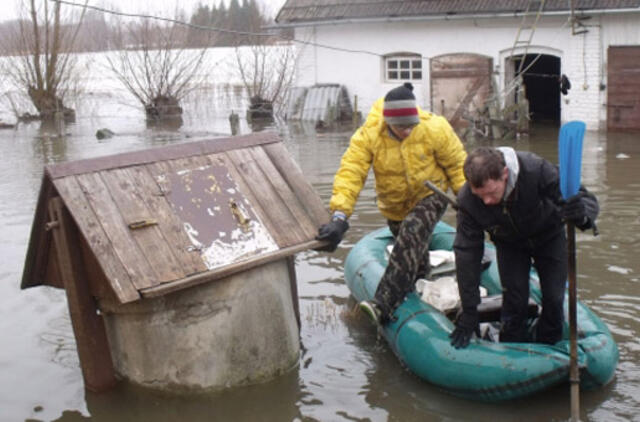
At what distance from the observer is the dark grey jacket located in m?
4.96

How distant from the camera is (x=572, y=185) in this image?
476 cm

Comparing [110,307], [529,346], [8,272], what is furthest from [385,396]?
[8,272]

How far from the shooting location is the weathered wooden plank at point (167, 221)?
5.36 m

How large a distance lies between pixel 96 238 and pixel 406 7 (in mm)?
15284

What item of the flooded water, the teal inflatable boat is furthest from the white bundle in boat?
the flooded water

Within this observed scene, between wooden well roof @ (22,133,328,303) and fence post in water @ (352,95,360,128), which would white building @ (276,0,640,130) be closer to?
fence post in water @ (352,95,360,128)

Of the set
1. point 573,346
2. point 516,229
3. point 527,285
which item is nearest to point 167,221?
point 516,229

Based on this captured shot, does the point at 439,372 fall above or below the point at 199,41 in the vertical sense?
below

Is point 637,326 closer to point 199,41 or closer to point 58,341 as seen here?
point 58,341

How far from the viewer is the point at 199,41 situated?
2641 cm

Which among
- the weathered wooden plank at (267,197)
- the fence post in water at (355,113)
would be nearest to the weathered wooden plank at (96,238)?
the weathered wooden plank at (267,197)

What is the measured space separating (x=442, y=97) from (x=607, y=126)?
4006mm

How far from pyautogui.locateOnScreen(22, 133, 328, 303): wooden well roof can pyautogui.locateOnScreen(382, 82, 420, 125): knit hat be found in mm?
909

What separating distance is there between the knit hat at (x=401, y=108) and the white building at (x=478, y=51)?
10.2m
